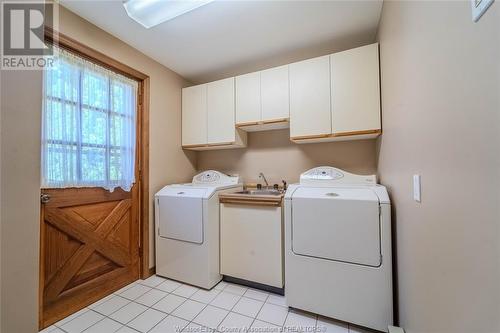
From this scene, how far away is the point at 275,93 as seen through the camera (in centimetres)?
223

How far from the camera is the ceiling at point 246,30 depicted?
1.66 m

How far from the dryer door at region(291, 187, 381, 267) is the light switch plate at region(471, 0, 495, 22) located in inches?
46.0

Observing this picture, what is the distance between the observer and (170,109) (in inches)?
103

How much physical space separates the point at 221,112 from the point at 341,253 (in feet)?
6.24

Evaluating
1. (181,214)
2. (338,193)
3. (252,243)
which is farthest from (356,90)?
(181,214)

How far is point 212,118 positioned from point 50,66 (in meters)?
1.44

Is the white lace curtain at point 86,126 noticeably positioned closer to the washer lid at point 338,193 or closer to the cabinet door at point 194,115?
the cabinet door at point 194,115

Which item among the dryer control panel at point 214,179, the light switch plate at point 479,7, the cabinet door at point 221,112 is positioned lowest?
the dryer control panel at point 214,179

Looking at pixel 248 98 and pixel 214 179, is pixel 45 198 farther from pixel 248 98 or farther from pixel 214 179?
pixel 248 98

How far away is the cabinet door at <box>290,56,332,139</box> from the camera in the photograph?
2.02 m

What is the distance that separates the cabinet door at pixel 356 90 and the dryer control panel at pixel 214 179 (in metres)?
1.32

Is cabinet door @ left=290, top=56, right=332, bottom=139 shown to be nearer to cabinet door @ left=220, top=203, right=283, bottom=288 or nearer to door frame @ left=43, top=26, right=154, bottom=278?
cabinet door @ left=220, top=203, right=283, bottom=288

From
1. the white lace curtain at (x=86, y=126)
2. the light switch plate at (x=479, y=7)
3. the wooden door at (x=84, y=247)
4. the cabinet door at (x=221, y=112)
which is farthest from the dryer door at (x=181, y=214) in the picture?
the light switch plate at (x=479, y=7)

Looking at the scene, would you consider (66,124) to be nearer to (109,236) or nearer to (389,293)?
(109,236)
